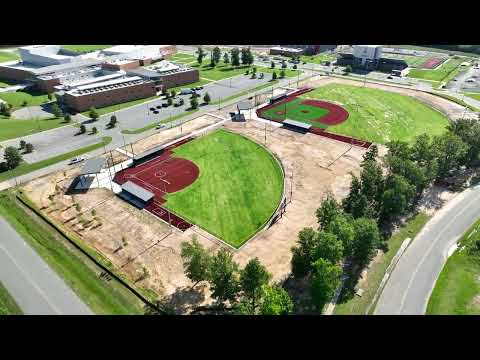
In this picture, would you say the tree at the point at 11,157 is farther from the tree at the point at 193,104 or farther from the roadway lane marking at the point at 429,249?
the roadway lane marking at the point at 429,249

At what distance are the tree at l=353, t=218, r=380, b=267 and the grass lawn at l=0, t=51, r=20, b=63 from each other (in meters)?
168

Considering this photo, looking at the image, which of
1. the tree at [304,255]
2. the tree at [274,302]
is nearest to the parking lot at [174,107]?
the tree at [304,255]

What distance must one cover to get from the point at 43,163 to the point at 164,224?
34360 mm

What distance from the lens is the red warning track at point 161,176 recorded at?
5909cm

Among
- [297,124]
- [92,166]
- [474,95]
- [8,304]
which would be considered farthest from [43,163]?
[474,95]

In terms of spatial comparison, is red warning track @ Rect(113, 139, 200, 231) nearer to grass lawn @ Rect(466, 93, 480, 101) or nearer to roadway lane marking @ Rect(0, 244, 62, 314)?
roadway lane marking @ Rect(0, 244, 62, 314)

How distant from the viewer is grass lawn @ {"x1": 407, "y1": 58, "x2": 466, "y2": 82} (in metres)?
123

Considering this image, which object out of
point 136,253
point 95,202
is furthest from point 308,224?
point 95,202

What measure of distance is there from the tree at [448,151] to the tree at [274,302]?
4173 cm

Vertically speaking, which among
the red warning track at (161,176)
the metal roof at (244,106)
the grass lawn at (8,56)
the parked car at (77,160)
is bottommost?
the red warning track at (161,176)

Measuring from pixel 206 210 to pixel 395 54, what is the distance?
142084 mm

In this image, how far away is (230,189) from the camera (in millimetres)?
62344

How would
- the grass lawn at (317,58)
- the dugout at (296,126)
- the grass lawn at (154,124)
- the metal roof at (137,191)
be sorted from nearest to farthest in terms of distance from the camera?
the metal roof at (137,191) < the dugout at (296,126) < the grass lawn at (154,124) < the grass lawn at (317,58)

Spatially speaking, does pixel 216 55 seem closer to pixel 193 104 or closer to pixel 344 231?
pixel 193 104
